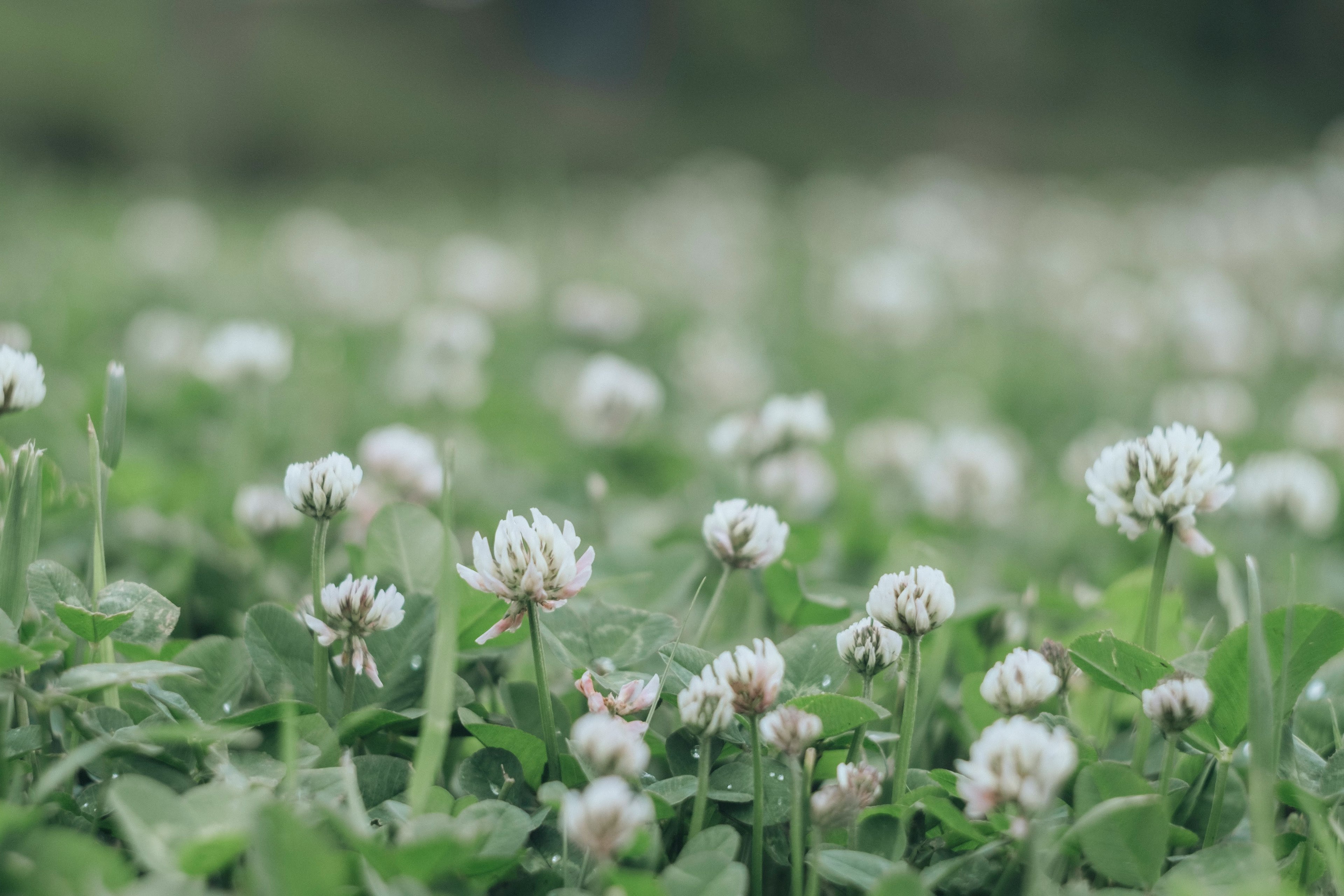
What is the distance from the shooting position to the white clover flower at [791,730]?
0.66 m

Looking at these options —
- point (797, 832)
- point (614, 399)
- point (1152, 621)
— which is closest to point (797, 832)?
point (797, 832)

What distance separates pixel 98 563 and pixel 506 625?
1.05 ft

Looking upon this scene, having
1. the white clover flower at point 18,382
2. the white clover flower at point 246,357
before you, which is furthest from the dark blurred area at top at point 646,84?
the white clover flower at point 18,382

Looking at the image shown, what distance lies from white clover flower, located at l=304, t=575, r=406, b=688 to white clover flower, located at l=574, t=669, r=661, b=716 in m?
0.14

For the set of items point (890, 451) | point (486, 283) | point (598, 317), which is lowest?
point (890, 451)

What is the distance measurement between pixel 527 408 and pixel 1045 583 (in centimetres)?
114

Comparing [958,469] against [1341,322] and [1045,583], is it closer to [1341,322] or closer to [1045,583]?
[1045,583]

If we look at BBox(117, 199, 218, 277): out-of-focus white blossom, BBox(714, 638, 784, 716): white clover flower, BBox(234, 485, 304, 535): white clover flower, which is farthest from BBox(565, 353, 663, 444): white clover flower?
BBox(117, 199, 218, 277): out-of-focus white blossom

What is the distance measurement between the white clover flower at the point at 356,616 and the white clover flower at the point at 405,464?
0.41m

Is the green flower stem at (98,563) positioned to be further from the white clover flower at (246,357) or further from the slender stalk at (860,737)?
the white clover flower at (246,357)

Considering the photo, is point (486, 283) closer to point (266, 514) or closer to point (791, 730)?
point (266, 514)

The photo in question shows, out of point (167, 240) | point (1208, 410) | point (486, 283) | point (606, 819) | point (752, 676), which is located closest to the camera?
point (606, 819)

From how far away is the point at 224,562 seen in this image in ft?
3.84

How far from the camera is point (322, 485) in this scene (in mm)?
758
